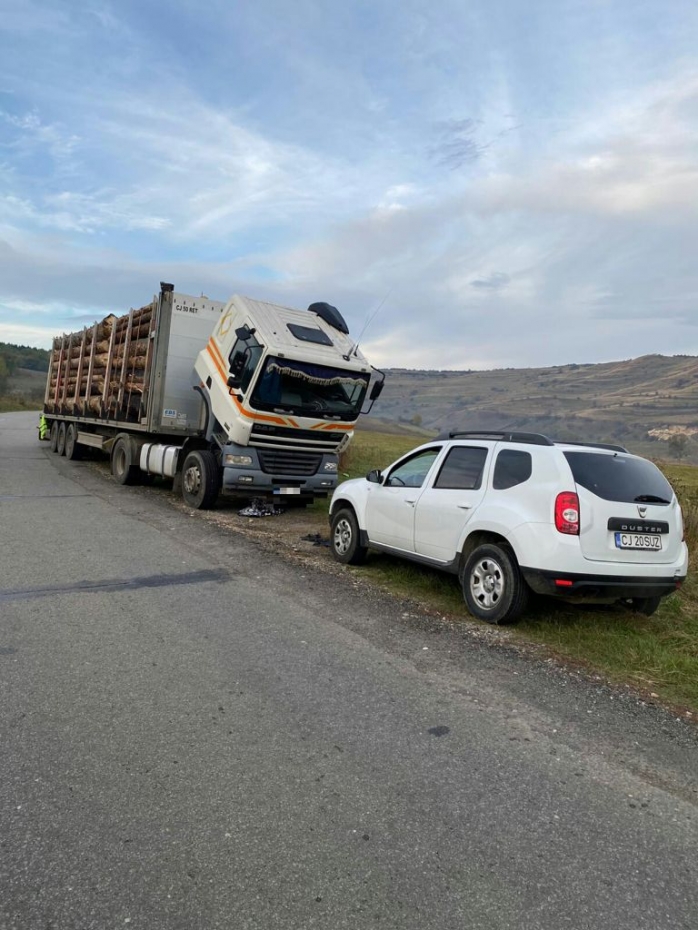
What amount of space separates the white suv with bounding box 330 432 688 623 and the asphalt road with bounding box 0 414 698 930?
69 cm

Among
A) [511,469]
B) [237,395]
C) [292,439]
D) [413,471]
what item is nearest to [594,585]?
[511,469]

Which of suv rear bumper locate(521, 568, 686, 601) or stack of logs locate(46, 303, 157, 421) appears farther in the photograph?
stack of logs locate(46, 303, 157, 421)

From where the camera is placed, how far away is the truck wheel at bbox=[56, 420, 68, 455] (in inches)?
755

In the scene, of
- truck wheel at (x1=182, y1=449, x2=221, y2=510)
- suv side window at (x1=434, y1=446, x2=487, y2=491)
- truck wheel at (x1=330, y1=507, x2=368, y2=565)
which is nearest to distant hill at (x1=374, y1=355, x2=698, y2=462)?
truck wheel at (x1=182, y1=449, x2=221, y2=510)

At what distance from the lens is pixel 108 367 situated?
14.6 meters

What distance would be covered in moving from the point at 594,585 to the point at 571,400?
342 ft

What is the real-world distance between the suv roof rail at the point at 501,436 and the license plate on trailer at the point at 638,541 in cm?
99

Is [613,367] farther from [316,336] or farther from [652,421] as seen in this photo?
[316,336]

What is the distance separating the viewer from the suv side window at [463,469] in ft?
20.7

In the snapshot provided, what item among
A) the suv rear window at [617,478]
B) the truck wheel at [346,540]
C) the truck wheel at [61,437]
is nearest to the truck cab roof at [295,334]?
the truck wheel at [346,540]

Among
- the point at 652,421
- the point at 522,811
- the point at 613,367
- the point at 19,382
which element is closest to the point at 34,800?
the point at 522,811

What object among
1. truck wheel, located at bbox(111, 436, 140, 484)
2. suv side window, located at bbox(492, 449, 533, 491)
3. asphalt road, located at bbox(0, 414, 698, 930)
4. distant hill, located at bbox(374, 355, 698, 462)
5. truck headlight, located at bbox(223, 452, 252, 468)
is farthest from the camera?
distant hill, located at bbox(374, 355, 698, 462)

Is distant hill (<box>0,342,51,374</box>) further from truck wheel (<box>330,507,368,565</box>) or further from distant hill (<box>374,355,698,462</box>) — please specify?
truck wheel (<box>330,507,368,565</box>)

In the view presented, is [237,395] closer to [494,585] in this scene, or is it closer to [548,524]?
[494,585]
